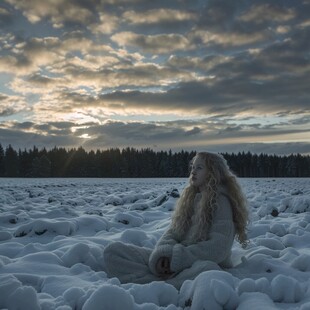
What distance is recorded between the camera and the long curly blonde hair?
4137 millimetres

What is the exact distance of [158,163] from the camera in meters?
89.6

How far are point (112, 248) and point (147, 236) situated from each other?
1.64 meters

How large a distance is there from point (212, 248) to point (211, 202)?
531 millimetres

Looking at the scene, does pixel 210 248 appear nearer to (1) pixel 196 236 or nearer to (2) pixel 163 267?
(1) pixel 196 236

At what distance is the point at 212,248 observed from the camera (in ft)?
12.8

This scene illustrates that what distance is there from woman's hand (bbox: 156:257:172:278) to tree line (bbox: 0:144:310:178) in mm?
69662

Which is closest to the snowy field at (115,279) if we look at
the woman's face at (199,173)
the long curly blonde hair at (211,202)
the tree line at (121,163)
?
the long curly blonde hair at (211,202)

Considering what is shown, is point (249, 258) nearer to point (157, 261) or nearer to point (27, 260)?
point (157, 261)

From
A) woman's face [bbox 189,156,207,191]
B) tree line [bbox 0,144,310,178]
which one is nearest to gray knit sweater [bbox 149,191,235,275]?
woman's face [bbox 189,156,207,191]

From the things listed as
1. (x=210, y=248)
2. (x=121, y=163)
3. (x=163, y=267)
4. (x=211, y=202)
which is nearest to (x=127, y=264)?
(x=163, y=267)

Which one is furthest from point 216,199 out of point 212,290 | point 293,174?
point 293,174

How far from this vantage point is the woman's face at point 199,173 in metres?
4.39

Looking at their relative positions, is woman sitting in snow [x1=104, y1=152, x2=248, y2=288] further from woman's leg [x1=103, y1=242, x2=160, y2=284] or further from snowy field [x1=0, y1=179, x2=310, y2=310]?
snowy field [x1=0, y1=179, x2=310, y2=310]

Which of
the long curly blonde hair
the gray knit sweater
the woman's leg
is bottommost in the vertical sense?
the woman's leg
